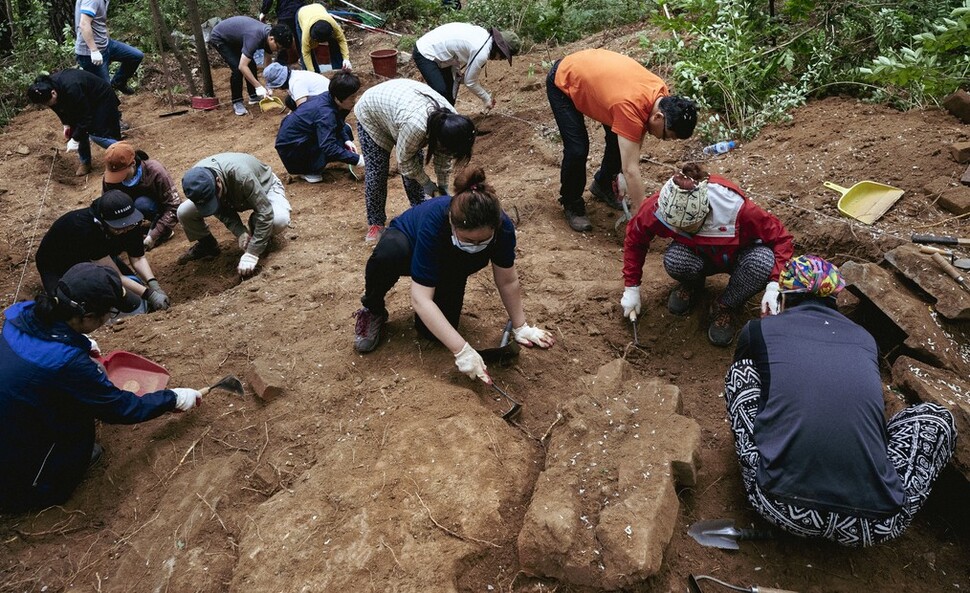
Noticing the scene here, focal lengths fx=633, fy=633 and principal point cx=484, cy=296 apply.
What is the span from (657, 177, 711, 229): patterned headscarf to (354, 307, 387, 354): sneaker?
1489 mm

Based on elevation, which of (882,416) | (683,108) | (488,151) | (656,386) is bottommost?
(488,151)

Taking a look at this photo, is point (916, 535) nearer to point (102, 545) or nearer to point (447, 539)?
point (447, 539)

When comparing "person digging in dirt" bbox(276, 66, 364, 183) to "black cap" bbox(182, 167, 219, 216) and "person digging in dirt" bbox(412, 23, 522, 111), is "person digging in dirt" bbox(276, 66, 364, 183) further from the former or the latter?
"black cap" bbox(182, 167, 219, 216)

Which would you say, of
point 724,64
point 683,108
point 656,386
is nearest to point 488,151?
point 724,64

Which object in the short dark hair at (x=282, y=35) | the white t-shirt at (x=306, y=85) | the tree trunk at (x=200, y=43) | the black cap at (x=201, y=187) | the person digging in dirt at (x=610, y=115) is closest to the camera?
the person digging in dirt at (x=610, y=115)

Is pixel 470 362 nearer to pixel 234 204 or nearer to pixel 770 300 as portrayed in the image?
pixel 770 300

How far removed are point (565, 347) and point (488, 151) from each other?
3061 millimetres

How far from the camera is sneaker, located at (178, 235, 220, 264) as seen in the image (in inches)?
177

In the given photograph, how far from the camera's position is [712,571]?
2176mm

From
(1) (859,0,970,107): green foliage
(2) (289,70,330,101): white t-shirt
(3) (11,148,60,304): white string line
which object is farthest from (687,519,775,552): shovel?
(2) (289,70,330,101): white t-shirt

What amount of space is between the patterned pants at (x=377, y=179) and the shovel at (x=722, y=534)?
2576mm

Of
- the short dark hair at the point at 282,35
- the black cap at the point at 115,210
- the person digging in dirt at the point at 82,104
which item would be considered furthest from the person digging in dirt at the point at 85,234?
the short dark hair at the point at 282,35

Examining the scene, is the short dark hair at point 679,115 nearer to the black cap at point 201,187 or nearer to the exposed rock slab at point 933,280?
the exposed rock slab at point 933,280

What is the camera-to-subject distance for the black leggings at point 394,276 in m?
2.91
